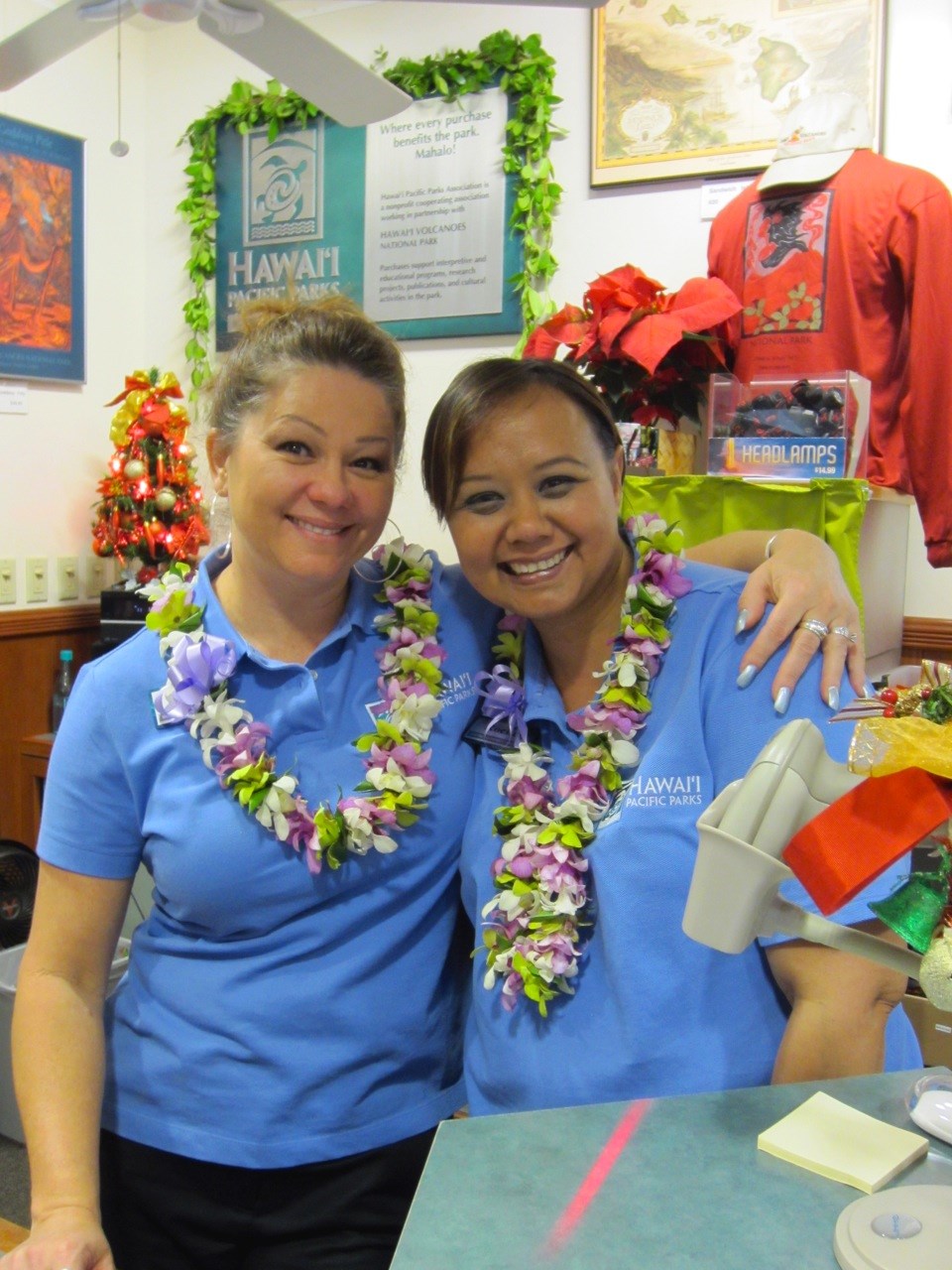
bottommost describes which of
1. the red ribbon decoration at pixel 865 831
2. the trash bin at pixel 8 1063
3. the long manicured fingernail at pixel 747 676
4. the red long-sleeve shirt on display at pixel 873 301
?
the trash bin at pixel 8 1063

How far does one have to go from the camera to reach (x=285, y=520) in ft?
4.70

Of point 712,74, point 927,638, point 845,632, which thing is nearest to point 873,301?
point 927,638

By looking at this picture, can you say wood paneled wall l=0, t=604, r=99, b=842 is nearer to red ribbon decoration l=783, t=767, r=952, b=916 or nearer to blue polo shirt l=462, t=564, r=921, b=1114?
blue polo shirt l=462, t=564, r=921, b=1114

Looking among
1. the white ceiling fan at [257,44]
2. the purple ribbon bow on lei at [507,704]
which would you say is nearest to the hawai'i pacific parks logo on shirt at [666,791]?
the purple ribbon bow on lei at [507,704]

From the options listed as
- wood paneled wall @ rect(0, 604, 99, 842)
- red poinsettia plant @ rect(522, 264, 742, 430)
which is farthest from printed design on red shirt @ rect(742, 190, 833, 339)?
wood paneled wall @ rect(0, 604, 99, 842)

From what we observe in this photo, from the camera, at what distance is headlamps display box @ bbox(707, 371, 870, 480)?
192 centimetres

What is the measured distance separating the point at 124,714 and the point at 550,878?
57cm

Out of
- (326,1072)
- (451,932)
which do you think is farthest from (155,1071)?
(451,932)

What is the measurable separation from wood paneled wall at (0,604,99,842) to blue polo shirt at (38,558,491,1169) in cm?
217

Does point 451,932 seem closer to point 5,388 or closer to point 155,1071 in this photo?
point 155,1071

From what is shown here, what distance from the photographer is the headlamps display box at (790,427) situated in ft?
6.29

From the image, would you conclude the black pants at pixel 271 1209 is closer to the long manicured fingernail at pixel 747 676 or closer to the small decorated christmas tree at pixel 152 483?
the long manicured fingernail at pixel 747 676

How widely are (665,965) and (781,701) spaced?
0.30m

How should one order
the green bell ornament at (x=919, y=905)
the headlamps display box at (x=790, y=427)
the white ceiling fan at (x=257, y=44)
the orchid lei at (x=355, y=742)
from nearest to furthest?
the green bell ornament at (x=919, y=905), the orchid lei at (x=355, y=742), the white ceiling fan at (x=257, y=44), the headlamps display box at (x=790, y=427)
